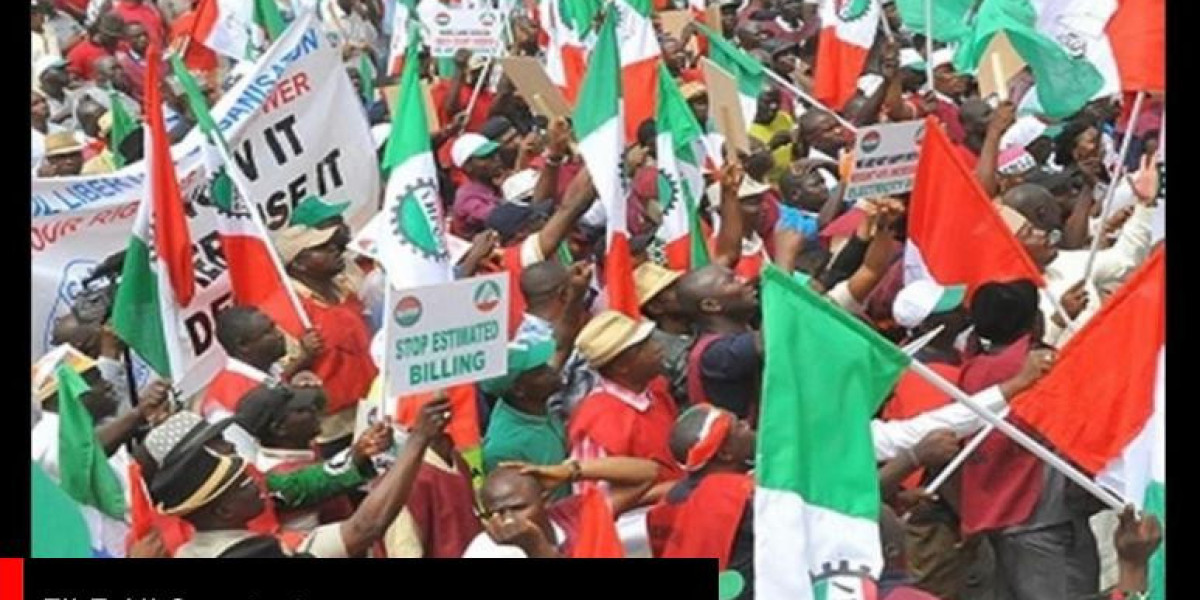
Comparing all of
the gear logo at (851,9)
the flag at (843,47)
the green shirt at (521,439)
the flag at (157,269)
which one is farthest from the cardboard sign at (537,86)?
the green shirt at (521,439)

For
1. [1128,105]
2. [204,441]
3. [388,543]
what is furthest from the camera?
[1128,105]

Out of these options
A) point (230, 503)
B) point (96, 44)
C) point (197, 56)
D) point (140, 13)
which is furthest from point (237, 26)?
point (230, 503)

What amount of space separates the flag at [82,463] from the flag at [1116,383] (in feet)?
8.05

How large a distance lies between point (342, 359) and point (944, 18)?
7133 mm

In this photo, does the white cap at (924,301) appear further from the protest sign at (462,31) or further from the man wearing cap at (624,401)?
the protest sign at (462,31)

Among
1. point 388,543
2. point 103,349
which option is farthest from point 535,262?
point 388,543

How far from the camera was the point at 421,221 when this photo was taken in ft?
23.4

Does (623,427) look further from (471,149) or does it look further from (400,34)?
(400,34)

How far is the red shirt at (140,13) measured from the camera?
14.6 metres

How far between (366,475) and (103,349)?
1707 mm

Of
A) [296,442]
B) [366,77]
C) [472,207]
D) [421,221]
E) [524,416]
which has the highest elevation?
[421,221]

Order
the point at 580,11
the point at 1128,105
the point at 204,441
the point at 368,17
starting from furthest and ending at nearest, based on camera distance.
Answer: the point at 368,17 → the point at 580,11 → the point at 1128,105 → the point at 204,441

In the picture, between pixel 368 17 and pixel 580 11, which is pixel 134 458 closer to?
pixel 580 11

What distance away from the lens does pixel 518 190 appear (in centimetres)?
968
